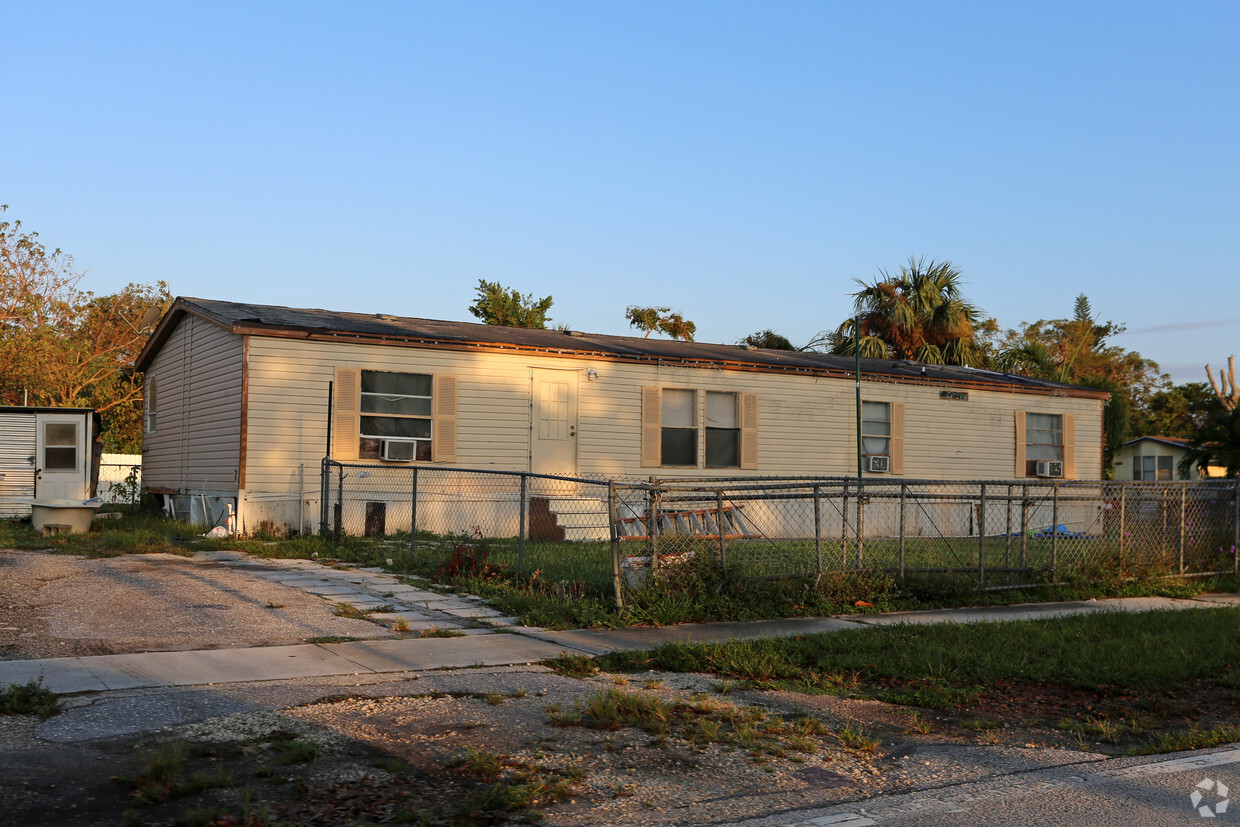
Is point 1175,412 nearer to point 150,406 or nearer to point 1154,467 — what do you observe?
point 1154,467

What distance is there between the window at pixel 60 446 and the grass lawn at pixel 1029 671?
1544 cm

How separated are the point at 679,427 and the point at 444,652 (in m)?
12.4

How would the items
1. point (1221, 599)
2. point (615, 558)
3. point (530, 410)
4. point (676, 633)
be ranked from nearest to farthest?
1. point (676, 633)
2. point (615, 558)
3. point (1221, 599)
4. point (530, 410)

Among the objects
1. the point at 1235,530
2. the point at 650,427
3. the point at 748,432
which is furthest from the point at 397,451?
the point at 1235,530

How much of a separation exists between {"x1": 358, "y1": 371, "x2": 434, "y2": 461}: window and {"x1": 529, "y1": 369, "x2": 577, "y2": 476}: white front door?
188cm

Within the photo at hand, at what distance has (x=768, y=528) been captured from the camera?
65.0ft

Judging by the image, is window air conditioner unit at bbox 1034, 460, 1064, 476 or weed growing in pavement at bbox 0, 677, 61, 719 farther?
window air conditioner unit at bbox 1034, 460, 1064, 476

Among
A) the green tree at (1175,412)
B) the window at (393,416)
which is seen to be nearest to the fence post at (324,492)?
the window at (393,416)

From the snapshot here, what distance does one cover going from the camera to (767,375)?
20312 millimetres

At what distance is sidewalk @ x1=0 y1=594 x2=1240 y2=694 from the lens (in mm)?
6391

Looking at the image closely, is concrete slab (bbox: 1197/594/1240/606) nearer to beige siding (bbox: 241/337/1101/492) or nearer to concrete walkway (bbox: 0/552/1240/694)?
concrete walkway (bbox: 0/552/1240/694)

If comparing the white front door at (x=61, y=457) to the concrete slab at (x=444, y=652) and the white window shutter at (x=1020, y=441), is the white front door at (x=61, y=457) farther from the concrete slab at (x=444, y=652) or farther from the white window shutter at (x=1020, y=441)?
the white window shutter at (x=1020, y=441)

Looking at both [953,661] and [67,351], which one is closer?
[953,661]

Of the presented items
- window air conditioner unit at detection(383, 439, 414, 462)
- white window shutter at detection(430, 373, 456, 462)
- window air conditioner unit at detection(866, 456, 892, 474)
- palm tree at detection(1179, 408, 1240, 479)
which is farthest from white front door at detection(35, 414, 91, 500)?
palm tree at detection(1179, 408, 1240, 479)
